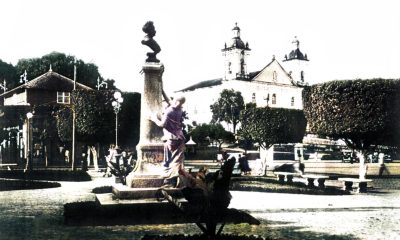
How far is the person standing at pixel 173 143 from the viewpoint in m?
12.0

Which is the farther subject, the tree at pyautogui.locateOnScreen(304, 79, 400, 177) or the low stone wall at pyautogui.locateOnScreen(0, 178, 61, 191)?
the tree at pyautogui.locateOnScreen(304, 79, 400, 177)

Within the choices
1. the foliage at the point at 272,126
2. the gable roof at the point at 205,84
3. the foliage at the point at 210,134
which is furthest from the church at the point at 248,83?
the foliage at the point at 272,126

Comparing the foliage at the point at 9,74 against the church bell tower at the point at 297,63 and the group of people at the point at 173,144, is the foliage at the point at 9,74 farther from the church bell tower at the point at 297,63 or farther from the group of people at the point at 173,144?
the church bell tower at the point at 297,63

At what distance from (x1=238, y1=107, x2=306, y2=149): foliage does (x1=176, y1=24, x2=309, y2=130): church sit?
5583 cm

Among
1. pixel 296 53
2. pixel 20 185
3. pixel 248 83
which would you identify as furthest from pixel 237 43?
pixel 20 185

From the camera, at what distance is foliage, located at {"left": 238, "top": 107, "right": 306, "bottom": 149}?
31406mm

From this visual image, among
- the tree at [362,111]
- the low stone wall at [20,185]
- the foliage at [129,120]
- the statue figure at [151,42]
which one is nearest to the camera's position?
the statue figure at [151,42]

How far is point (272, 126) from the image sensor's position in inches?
1240

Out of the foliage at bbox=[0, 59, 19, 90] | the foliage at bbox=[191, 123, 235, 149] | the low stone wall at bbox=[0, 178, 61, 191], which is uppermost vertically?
the foliage at bbox=[0, 59, 19, 90]

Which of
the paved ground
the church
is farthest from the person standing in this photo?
the church

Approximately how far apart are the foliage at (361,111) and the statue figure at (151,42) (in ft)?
51.1

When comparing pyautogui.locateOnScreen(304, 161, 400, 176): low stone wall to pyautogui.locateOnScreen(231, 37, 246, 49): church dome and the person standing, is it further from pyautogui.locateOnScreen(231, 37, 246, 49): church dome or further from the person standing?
pyautogui.locateOnScreen(231, 37, 246, 49): church dome

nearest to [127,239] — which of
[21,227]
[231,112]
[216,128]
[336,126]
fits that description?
[21,227]

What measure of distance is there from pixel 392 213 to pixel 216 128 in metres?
52.6
